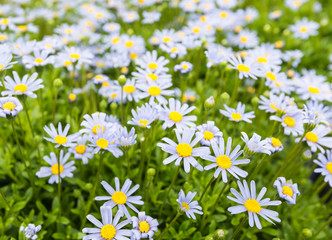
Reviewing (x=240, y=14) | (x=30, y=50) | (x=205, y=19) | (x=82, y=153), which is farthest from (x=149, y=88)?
(x=240, y=14)

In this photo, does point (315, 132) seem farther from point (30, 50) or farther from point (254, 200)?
point (30, 50)

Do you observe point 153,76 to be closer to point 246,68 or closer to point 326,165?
point 246,68

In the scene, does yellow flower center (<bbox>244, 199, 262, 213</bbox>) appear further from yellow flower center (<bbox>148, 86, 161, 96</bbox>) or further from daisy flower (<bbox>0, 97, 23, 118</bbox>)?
daisy flower (<bbox>0, 97, 23, 118</bbox>)

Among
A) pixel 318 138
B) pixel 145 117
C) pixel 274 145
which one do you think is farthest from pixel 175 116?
pixel 318 138

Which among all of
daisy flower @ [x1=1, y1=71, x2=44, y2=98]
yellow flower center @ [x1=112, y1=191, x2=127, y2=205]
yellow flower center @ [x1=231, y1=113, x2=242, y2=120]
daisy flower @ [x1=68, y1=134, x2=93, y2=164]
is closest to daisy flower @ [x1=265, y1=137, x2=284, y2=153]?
yellow flower center @ [x1=231, y1=113, x2=242, y2=120]

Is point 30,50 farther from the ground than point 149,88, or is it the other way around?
point 30,50
